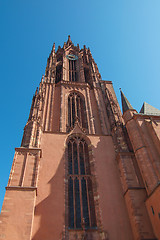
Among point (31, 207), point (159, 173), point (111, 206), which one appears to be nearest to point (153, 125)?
point (159, 173)

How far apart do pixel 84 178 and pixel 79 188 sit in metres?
0.83

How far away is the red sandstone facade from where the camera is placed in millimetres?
10297

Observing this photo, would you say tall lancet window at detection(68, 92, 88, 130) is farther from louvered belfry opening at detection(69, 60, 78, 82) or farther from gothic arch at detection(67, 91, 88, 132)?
louvered belfry opening at detection(69, 60, 78, 82)

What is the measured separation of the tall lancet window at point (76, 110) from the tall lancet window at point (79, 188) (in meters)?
2.44

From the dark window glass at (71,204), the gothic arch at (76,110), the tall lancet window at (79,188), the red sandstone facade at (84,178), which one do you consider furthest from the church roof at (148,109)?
the dark window glass at (71,204)

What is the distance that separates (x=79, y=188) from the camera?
12836mm

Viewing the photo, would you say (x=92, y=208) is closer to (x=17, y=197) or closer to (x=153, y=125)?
(x=17, y=197)

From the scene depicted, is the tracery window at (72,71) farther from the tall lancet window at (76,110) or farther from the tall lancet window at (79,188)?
the tall lancet window at (79,188)

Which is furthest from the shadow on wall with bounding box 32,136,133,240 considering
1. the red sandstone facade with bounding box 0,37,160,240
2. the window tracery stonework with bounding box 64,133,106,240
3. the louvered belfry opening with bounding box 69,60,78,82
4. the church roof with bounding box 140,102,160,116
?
the louvered belfry opening with bounding box 69,60,78,82

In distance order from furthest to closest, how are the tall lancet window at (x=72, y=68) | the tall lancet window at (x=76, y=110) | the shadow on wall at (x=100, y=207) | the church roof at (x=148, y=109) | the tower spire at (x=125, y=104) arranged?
the tall lancet window at (x=72, y=68), the tall lancet window at (x=76, y=110), the church roof at (x=148, y=109), the tower spire at (x=125, y=104), the shadow on wall at (x=100, y=207)

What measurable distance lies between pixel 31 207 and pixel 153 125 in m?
9.52

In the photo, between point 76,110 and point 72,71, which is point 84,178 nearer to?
point 76,110

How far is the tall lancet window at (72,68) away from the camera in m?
24.9

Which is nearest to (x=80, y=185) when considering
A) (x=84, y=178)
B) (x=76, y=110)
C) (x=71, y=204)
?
(x=84, y=178)
